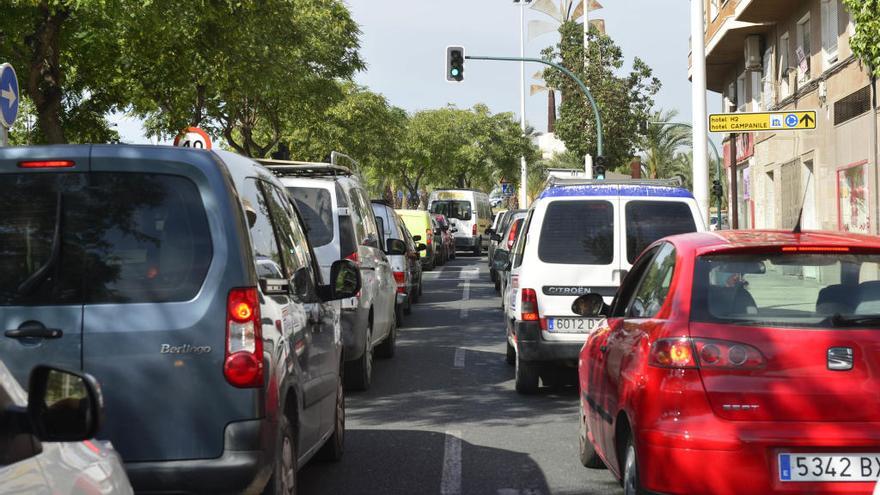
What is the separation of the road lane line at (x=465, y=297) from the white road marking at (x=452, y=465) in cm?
1101

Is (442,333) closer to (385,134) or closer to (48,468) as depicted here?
(48,468)

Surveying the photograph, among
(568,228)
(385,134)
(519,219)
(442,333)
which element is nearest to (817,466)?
(568,228)

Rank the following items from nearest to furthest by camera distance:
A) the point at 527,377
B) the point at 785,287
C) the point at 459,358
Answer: the point at 785,287
the point at 527,377
the point at 459,358

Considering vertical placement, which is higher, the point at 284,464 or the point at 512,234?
the point at 512,234

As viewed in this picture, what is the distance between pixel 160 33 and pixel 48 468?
16.1 m

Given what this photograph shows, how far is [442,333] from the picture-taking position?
669 inches

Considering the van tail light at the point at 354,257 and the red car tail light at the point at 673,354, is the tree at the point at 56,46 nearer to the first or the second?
the van tail light at the point at 354,257

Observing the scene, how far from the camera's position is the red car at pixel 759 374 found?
16.7ft

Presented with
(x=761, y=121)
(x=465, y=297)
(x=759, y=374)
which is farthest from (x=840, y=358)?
(x=465, y=297)

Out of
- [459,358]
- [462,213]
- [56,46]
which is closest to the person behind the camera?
[459,358]

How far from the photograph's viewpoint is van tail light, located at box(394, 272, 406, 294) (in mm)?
17469

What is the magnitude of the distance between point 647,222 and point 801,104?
1993 cm

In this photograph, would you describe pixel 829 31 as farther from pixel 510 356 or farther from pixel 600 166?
pixel 510 356

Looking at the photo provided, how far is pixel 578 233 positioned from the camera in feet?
34.7
